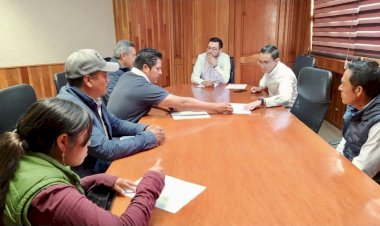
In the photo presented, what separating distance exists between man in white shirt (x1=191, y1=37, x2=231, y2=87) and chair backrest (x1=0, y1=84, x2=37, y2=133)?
215 centimetres

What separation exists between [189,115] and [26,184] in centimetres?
146

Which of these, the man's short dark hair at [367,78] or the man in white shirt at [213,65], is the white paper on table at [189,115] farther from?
the man in white shirt at [213,65]

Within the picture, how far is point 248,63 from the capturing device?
15.1 ft

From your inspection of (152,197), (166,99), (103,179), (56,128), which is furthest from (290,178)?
(166,99)

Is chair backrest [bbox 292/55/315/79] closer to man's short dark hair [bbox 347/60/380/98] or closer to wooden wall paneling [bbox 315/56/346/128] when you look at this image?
wooden wall paneling [bbox 315/56/346/128]

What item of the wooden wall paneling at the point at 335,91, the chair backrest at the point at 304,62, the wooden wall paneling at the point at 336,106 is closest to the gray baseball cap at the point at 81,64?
the chair backrest at the point at 304,62

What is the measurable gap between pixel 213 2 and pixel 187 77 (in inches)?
45.9

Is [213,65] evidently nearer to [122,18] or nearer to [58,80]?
[122,18]

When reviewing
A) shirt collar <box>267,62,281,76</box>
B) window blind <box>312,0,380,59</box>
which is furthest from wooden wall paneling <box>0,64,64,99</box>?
window blind <box>312,0,380,59</box>

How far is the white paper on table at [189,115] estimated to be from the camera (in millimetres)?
2065

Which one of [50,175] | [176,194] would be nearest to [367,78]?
[176,194]

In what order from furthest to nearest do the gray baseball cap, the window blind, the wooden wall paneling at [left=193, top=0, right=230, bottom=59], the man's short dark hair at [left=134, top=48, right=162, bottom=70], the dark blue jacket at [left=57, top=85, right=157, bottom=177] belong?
1. the wooden wall paneling at [left=193, top=0, right=230, bottom=59]
2. the window blind
3. the man's short dark hair at [left=134, top=48, right=162, bottom=70]
4. the gray baseball cap
5. the dark blue jacket at [left=57, top=85, right=157, bottom=177]

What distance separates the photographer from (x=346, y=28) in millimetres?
3357

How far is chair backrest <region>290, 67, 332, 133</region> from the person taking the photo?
6.72ft
